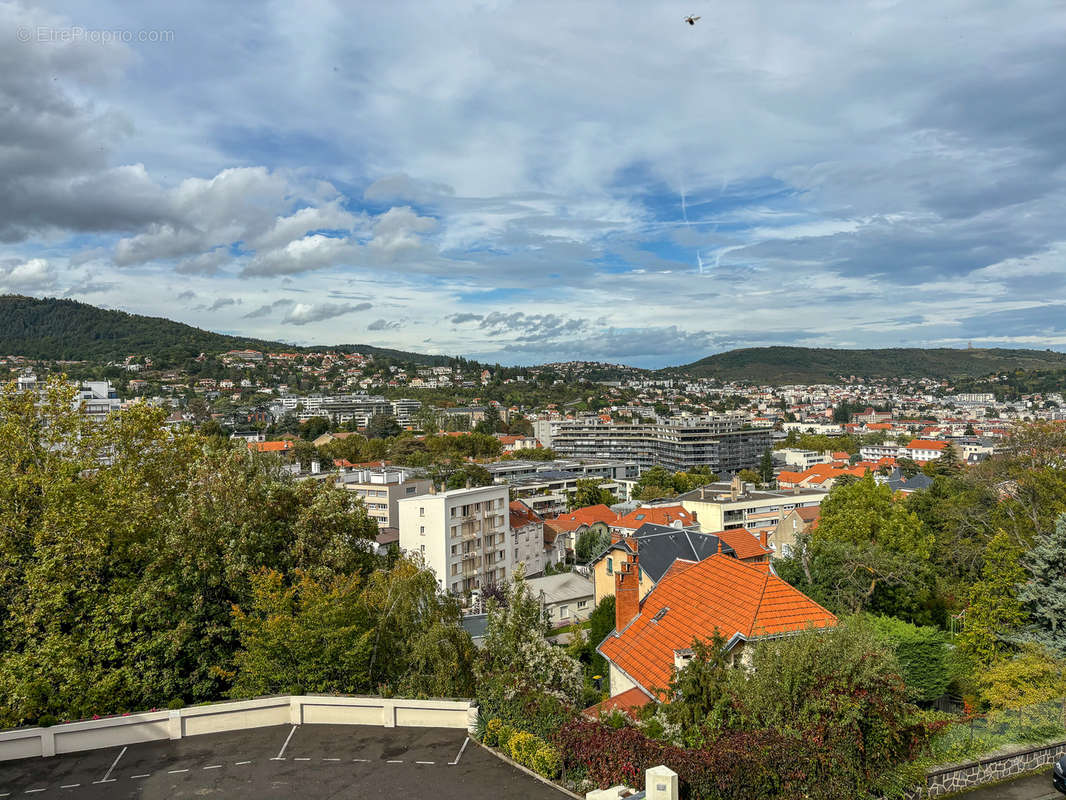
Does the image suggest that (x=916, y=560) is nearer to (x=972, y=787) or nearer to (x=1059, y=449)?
(x=1059, y=449)

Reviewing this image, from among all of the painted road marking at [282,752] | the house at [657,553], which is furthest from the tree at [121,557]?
the house at [657,553]

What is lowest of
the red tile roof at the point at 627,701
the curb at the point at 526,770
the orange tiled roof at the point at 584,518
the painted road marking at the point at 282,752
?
the orange tiled roof at the point at 584,518

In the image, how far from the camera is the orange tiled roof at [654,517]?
58188 millimetres

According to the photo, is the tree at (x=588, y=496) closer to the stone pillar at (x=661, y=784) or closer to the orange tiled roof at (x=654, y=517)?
the orange tiled roof at (x=654, y=517)

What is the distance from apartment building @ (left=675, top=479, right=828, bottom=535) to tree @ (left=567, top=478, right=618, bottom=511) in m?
11.3

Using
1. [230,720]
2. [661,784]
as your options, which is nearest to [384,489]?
[230,720]

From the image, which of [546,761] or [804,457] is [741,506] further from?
[804,457]

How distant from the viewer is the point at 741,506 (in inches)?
2496

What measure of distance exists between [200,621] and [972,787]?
18.7 metres

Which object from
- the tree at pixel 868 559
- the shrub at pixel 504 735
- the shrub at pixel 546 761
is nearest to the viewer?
the shrub at pixel 546 761

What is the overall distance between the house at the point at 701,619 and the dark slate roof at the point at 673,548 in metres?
10.6

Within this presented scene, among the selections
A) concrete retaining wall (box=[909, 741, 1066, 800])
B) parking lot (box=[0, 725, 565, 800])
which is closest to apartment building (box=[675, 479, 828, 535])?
concrete retaining wall (box=[909, 741, 1066, 800])

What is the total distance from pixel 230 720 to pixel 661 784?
33.5ft

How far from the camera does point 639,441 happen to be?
135m
